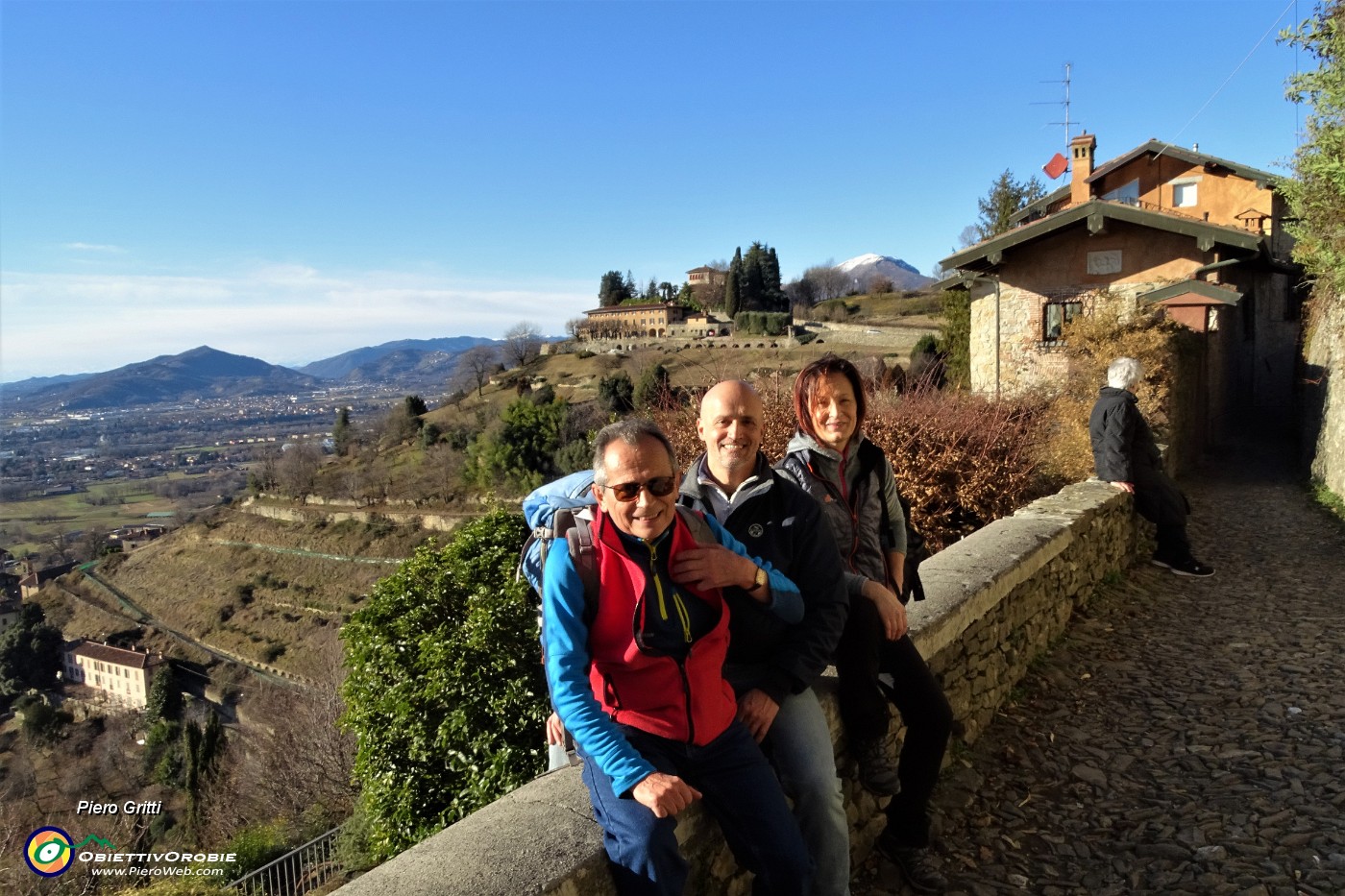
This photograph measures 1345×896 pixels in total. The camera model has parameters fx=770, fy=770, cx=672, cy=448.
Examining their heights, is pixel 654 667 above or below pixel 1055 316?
below

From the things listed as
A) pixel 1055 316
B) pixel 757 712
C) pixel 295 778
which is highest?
pixel 1055 316

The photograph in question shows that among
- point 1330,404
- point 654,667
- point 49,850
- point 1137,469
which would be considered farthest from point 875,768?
point 49,850

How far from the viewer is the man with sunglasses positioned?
72.3 inches

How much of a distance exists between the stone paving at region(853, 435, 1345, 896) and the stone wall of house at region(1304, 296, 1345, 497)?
5.23 meters

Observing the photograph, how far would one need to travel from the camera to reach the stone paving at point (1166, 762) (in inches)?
108

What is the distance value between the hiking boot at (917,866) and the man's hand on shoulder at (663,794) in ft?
4.52

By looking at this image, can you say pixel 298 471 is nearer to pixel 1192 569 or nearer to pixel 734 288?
pixel 734 288

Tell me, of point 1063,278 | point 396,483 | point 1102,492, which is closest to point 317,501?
point 396,483

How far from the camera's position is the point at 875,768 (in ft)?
8.84

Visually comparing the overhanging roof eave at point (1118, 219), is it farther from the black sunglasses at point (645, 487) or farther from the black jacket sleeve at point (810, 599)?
the black sunglasses at point (645, 487)

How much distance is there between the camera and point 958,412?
8.14 metres

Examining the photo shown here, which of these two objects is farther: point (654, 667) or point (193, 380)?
point (193, 380)

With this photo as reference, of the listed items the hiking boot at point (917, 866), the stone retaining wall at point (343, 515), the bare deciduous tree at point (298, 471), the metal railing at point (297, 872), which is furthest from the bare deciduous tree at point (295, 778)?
the bare deciduous tree at point (298, 471)

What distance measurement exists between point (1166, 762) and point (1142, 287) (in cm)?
1477
